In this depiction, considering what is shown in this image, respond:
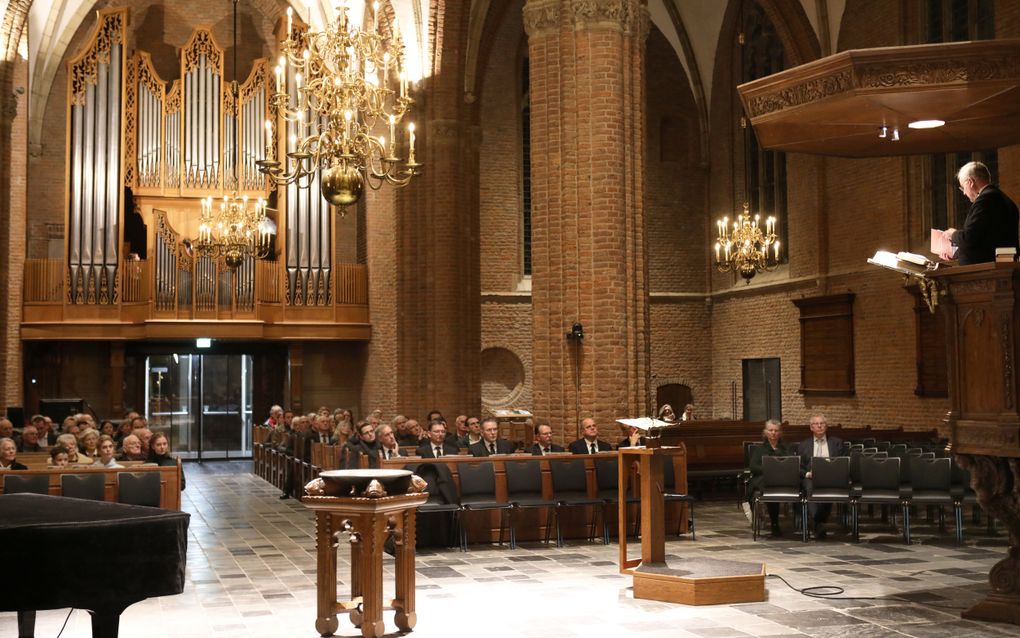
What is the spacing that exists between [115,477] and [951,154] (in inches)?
532

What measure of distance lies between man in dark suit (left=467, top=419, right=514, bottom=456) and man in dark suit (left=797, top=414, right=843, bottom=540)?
128 inches

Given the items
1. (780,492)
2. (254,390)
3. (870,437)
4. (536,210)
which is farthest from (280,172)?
(254,390)

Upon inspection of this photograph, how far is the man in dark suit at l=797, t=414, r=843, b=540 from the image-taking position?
11109 mm

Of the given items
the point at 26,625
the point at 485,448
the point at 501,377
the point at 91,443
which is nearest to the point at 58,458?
the point at 91,443

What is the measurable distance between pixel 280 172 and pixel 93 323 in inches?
460

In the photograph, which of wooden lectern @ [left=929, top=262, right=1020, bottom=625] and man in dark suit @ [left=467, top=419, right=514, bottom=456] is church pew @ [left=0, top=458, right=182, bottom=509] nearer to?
man in dark suit @ [left=467, top=419, right=514, bottom=456]

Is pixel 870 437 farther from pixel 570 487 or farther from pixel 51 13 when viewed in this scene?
pixel 51 13

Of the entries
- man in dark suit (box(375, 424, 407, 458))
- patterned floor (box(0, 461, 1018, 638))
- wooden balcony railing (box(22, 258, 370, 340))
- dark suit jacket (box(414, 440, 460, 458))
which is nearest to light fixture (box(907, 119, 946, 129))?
patterned floor (box(0, 461, 1018, 638))

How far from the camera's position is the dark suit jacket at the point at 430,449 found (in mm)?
11406

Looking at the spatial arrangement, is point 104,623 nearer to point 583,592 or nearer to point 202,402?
point 583,592

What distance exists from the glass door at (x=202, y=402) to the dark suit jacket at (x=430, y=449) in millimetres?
12787

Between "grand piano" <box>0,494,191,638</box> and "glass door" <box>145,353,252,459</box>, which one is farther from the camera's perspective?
"glass door" <box>145,353,252,459</box>

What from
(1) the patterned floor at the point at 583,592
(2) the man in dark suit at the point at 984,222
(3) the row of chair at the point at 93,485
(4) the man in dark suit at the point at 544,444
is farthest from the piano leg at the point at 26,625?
(4) the man in dark suit at the point at 544,444

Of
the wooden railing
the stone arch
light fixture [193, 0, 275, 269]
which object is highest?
light fixture [193, 0, 275, 269]
